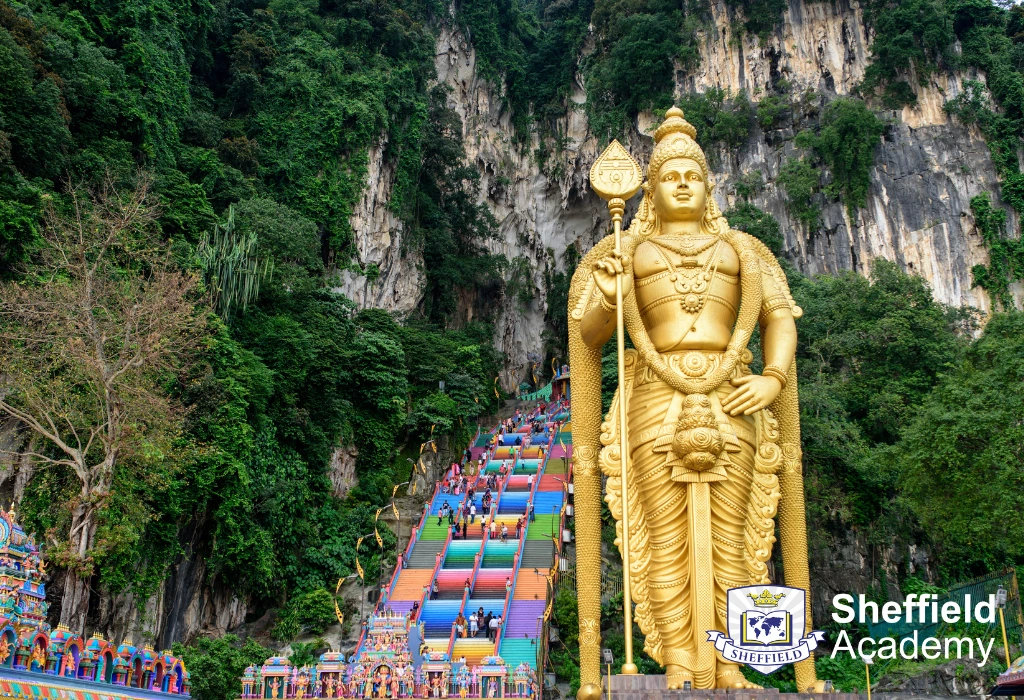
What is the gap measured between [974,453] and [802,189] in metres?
13.4

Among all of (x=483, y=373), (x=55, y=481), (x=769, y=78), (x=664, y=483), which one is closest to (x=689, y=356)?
(x=664, y=483)

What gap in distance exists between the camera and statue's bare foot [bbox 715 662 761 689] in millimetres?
6004

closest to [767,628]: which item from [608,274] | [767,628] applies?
[767,628]

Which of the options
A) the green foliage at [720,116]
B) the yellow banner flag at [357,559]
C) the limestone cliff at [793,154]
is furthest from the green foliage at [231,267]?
the green foliage at [720,116]

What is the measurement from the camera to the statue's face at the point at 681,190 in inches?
284

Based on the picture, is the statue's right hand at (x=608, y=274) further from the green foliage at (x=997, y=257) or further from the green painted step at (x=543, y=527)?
the green foliage at (x=997, y=257)

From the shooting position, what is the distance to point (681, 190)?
7.21 m

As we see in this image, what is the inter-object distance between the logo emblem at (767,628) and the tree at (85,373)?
6701 mm

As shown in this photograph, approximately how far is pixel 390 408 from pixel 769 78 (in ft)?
47.3

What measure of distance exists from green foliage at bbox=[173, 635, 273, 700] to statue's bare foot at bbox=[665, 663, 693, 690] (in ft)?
18.6

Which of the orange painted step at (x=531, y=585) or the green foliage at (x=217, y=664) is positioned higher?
the orange painted step at (x=531, y=585)

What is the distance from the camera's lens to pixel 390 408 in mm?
17734

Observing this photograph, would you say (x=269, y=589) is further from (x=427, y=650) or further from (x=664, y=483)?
(x=664, y=483)

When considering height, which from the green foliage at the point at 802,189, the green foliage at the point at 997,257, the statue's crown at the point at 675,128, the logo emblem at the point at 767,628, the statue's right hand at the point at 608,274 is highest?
the green foliage at the point at 802,189
